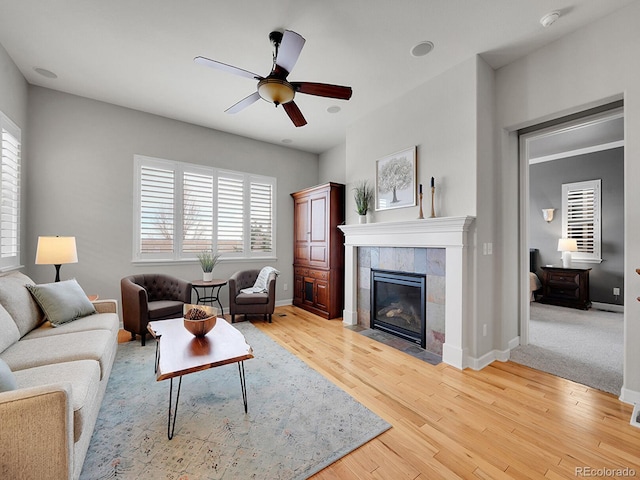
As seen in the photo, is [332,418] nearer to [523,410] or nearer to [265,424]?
[265,424]

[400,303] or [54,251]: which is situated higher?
[54,251]

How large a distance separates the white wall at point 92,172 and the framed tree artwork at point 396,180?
9.81 feet

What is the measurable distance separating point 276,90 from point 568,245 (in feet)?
20.4

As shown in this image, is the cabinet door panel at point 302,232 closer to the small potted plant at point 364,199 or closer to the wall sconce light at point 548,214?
the small potted plant at point 364,199

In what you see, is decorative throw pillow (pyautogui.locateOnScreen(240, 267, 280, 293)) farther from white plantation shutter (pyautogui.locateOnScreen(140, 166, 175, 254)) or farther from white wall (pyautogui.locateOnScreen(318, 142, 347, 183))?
white wall (pyautogui.locateOnScreen(318, 142, 347, 183))

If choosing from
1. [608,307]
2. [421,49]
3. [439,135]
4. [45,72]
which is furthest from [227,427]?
[608,307]

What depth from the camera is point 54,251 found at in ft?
9.79

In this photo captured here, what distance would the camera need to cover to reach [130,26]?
8.37 ft

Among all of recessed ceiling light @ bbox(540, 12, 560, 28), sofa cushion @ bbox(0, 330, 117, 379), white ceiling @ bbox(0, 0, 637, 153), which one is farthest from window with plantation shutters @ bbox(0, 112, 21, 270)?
recessed ceiling light @ bbox(540, 12, 560, 28)

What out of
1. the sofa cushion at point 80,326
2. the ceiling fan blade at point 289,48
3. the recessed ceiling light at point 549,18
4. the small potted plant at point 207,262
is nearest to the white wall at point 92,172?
the small potted plant at point 207,262

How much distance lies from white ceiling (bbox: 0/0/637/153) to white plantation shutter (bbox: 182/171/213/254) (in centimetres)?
132

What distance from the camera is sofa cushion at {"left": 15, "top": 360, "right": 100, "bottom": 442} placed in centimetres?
137

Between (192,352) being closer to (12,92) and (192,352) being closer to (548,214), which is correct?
(12,92)

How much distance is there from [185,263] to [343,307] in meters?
2.71
